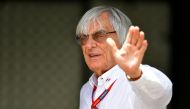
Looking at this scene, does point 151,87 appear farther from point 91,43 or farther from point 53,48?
point 53,48

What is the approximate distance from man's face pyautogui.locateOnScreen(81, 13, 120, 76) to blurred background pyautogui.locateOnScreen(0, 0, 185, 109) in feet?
9.69

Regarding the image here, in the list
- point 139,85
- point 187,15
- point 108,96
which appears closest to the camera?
point 139,85

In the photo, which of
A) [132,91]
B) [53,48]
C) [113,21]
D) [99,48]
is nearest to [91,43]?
[99,48]

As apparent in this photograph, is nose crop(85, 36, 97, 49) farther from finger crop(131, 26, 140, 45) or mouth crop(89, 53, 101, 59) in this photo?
finger crop(131, 26, 140, 45)

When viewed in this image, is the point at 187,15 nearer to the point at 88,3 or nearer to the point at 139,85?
the point at 88,3

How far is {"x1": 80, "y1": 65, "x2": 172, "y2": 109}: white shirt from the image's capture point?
3604 millimetres

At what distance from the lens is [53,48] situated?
760 centimetres

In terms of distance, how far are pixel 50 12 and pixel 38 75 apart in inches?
27.0

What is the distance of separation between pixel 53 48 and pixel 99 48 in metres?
3.36

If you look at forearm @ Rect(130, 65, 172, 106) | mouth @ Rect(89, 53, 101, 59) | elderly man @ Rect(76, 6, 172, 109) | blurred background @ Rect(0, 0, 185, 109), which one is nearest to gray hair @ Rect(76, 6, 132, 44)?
elderly man @ Rect(76, 6, 172, 109)

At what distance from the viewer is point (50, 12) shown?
7.53m

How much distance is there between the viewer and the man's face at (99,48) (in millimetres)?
4270

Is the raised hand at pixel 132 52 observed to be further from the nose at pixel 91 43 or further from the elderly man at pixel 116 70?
the nose at pixel 91 43

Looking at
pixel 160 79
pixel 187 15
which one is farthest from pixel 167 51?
pixel 160 79
